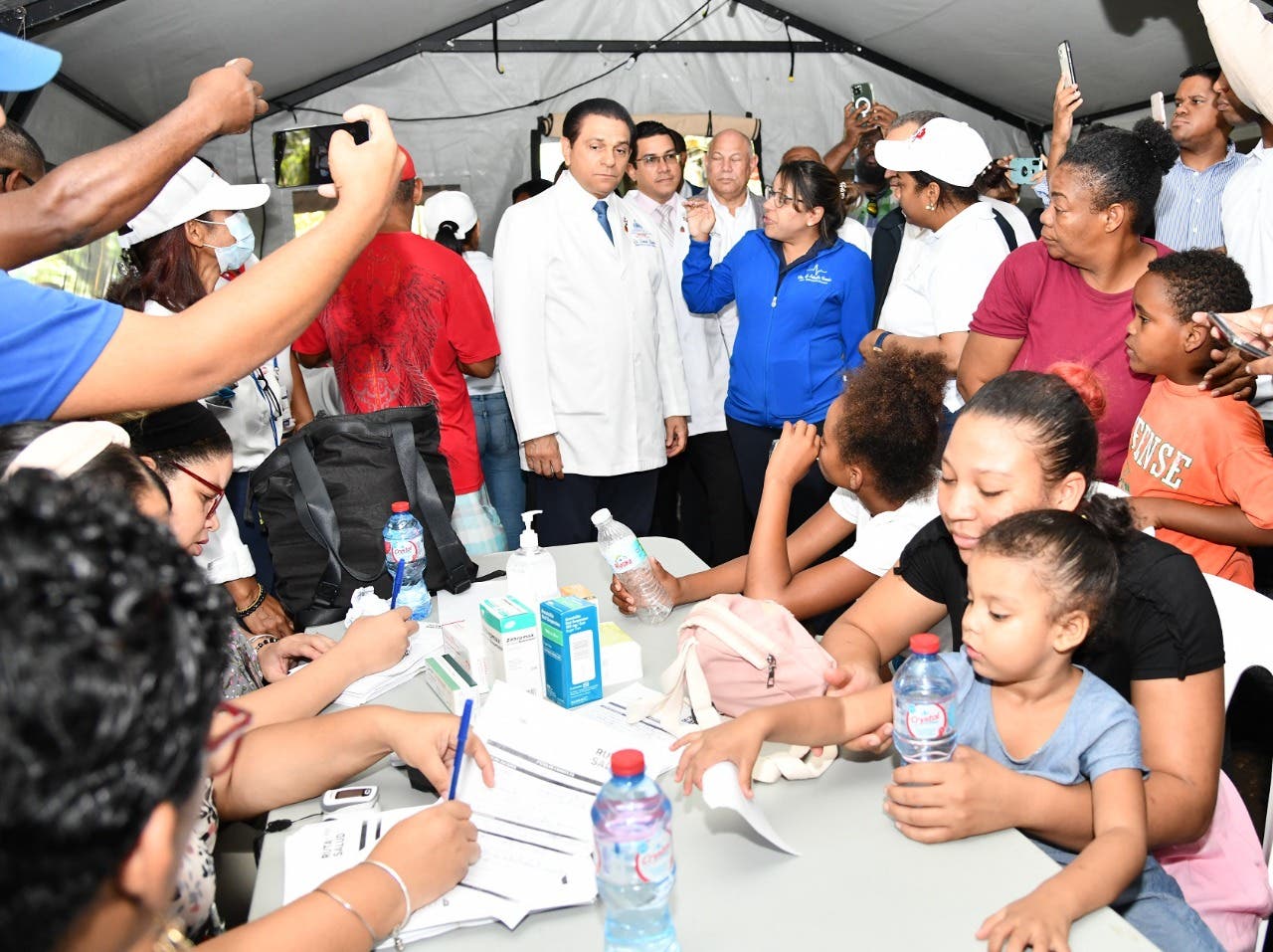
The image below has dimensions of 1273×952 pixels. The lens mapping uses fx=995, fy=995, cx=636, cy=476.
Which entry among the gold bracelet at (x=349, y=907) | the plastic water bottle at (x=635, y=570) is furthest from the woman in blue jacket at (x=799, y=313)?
the gold bracelet at (x=349, y=907)

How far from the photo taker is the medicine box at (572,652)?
160 centimetres

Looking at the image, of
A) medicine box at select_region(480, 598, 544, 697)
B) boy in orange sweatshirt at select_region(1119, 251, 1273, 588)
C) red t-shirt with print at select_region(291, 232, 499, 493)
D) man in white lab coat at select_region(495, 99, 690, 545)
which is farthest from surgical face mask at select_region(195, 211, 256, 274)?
boy in orange sweatshirt at select_region(1119, 251, 1273, 588)

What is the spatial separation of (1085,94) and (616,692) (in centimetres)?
512

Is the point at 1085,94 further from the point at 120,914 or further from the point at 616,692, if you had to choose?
the point at 120,914

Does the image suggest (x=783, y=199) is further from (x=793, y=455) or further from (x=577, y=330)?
(x=793, y=455)

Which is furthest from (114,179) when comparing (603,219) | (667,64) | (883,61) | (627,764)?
(883,61)

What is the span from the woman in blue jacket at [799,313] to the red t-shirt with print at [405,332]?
3.30 feet

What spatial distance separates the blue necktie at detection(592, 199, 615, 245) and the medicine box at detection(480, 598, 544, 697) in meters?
2.00

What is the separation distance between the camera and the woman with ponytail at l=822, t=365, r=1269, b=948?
4.11 feet

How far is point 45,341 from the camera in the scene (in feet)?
3.55

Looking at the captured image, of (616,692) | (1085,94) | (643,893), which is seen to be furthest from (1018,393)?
(1085,94)

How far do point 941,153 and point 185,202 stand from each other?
2.19 meters

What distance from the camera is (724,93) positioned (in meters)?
6.12

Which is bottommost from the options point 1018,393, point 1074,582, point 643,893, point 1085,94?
point 643,893
